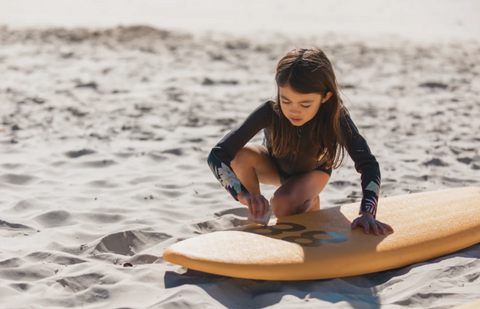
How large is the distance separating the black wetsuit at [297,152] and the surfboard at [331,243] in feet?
0.61

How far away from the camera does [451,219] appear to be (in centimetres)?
274

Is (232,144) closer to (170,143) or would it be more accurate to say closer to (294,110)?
(294,110)

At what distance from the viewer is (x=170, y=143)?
4430 millimetres

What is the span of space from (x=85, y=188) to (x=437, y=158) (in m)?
2.50

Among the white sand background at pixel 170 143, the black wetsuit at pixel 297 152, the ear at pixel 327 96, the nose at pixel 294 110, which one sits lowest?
the white sand background at pixel 170 143

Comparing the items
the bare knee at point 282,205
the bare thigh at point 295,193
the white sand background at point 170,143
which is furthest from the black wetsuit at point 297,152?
the white sand background at point 170,143

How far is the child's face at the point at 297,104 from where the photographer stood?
2.47m

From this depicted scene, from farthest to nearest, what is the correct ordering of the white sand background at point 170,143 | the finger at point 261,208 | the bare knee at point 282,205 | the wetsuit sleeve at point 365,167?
the bare knee at point 282,205 → the wetsuit sleeve at point 365,167 → the finger at point 261,208 → the white sand background at point 170,143

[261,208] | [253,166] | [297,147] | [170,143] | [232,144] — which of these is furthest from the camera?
[170,143]

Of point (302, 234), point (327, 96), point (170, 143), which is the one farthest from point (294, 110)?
point (170, 143)

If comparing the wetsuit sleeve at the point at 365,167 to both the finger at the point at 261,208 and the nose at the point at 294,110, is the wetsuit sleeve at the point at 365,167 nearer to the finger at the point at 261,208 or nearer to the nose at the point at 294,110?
the nose at the point at 294,110

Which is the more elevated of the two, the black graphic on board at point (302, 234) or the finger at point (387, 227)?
the finger at point (387, 227)

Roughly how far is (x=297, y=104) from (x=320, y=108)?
0.77 ft

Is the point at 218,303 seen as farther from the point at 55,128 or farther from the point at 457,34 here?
the point at 457,34
